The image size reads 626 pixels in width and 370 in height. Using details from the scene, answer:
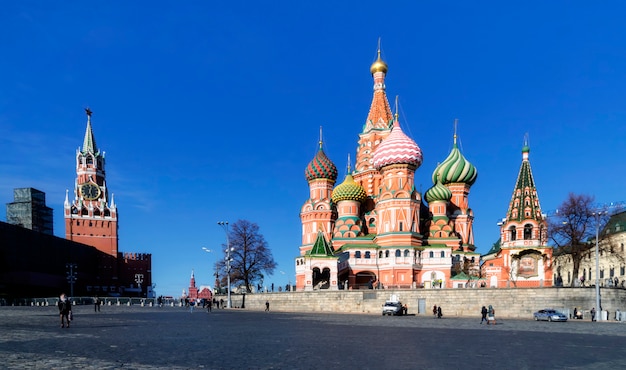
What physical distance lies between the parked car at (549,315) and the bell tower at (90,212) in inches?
3445

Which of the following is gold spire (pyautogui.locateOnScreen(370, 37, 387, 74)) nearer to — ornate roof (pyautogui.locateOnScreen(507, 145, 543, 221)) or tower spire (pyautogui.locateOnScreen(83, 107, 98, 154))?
ornate roof (pyautogui.locateOnScreen(507, 145, 543, 221))

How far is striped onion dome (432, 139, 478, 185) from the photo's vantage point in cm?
6538

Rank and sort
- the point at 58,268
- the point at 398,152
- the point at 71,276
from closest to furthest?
1. the point at 398,152
2. the point at 71,276
3. the point at 58,268

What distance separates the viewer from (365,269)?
2276 inches

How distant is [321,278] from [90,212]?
6504 cm

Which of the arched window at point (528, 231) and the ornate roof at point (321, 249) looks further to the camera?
the arched window at point (528, 231)

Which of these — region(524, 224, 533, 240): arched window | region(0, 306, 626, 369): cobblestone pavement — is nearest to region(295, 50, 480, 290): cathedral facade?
region(524, 224, 533, 240): arched window

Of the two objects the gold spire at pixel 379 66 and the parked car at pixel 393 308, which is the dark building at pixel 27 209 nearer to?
the gold spire at pixel 379 66

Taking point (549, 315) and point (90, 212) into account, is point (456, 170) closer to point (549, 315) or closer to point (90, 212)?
point (549, 315)

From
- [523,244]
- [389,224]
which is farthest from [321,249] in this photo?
[523,244]

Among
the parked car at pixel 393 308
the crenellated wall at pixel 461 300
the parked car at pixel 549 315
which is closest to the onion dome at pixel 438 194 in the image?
the crenellated wall at pixel 461 300

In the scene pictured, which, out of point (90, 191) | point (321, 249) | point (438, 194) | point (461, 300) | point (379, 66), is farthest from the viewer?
point (90, 191)

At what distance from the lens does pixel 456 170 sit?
2574 inches

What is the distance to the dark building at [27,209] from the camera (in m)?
103
